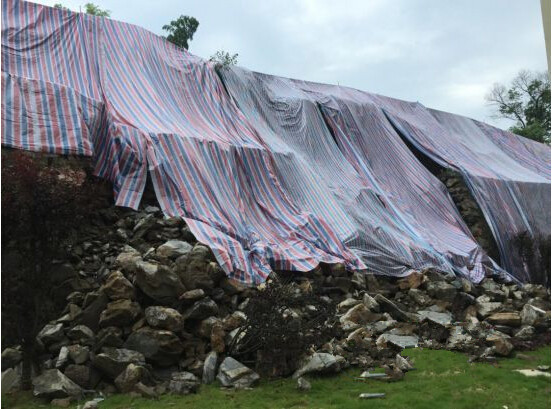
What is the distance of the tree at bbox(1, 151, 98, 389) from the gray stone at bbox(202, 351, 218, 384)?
1.62m

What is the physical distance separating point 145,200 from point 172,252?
1.80 m

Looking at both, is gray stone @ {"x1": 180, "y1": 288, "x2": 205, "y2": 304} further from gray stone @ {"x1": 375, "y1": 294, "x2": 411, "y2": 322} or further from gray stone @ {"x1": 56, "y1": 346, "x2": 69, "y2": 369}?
gray stone @ {"x1": 375, "y1": 294, "x2": 411, "y2": 322}


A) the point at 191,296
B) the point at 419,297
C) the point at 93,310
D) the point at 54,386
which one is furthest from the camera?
the point at 419,297

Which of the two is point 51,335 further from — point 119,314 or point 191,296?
point 191,296

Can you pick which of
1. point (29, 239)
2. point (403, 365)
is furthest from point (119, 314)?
point (403, 365)

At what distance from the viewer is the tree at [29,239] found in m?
4.77

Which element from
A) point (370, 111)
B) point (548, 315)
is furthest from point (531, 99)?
point (548, 315)

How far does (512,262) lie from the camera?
12.4 m

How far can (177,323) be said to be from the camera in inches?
219

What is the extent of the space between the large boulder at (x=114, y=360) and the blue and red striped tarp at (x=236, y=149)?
193 centimetres

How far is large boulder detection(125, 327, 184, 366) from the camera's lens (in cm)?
534

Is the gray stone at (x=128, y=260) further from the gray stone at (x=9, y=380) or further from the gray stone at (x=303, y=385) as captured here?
the gray stone at (x=303, y=385)

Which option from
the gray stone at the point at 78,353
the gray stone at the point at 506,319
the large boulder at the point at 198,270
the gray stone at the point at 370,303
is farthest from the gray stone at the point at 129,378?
the gray stone at the point at 506,319

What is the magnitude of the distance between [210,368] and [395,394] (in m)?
1.82
